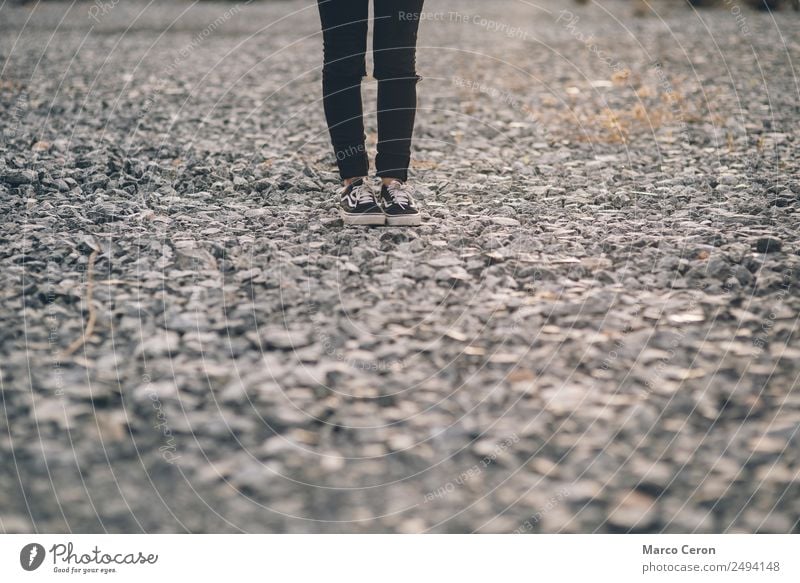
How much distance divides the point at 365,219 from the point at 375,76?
0.68 meters

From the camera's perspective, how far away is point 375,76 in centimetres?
365

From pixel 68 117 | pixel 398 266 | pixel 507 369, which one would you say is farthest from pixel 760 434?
pixel 68 117

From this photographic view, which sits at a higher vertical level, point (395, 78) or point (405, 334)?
point (395, 78)

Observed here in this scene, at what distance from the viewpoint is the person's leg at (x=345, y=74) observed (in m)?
3.47

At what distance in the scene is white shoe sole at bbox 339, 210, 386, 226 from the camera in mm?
3758

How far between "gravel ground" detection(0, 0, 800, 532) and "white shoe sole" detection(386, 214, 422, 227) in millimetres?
53

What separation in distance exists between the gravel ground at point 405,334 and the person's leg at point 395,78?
39 cm

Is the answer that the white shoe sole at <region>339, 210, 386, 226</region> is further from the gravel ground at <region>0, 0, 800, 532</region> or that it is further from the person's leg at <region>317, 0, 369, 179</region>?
the person's leg at <region>317, 0, 369, 179</region>

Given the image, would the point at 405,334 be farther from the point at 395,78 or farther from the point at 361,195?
the point at 395,78
